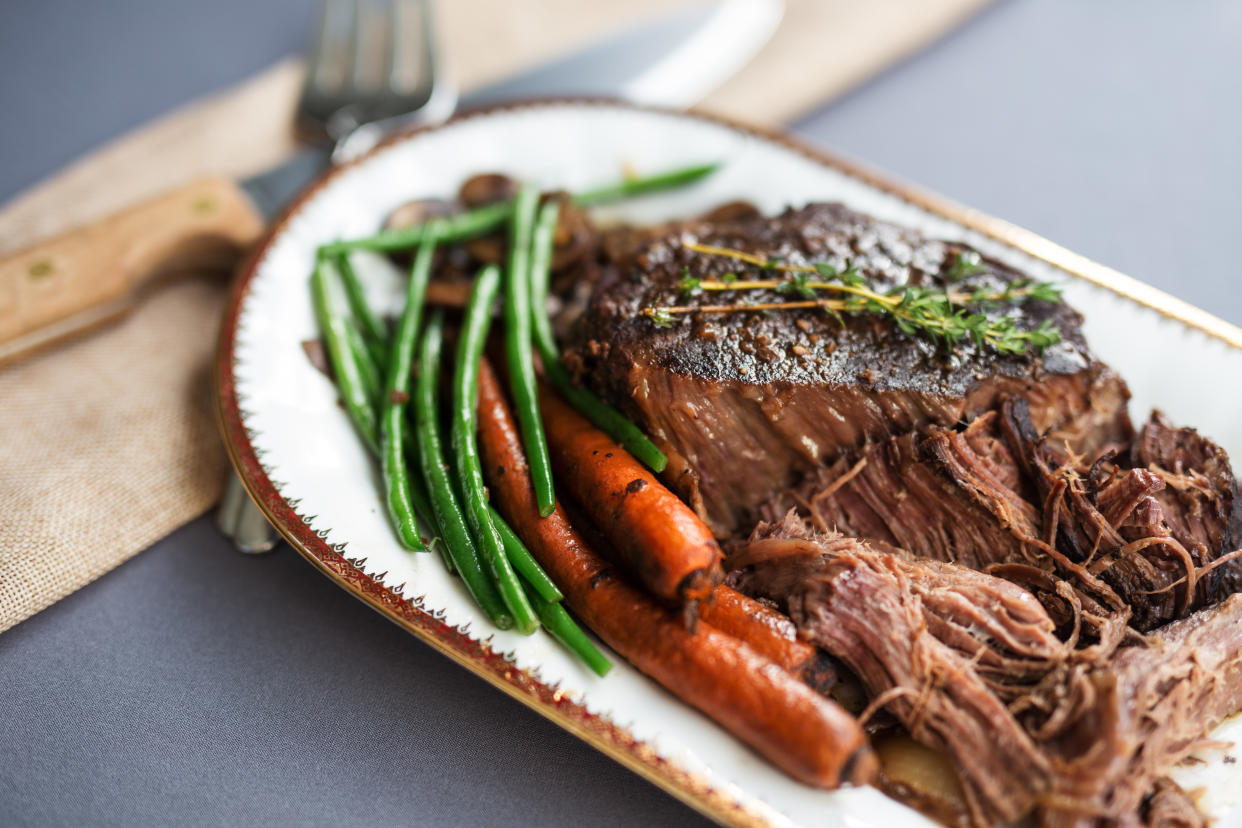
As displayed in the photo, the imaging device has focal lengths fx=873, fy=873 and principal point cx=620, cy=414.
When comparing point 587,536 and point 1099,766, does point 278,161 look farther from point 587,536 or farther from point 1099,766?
point 1099,766

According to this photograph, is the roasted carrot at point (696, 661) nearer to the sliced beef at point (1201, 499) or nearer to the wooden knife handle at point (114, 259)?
the sliced beef at point (1201, 499)

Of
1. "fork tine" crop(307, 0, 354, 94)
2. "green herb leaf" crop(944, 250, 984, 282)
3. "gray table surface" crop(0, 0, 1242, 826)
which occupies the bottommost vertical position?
"gray table surface" crop(0, 0, 1242, 826)

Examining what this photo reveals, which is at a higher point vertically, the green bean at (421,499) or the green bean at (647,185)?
the green bean at (647,185)

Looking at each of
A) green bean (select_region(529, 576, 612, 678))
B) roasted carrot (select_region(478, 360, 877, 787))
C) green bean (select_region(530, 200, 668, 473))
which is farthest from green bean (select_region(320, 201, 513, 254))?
green bean (select_region(529, 576, 612, 678))

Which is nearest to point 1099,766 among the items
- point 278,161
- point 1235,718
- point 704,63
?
point 1235,718

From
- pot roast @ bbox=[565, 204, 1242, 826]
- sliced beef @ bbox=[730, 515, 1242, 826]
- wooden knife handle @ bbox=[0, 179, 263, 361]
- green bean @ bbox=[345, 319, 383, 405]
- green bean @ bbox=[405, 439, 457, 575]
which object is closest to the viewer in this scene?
sliced beef @ bbox=[730, 515, 1242, 826]

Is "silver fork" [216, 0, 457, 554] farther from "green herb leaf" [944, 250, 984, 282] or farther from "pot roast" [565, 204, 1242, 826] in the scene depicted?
"green herb leaf" [944, 250, 984, 282]

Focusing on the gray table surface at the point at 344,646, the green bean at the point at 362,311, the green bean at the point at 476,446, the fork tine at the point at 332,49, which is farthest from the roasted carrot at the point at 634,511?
the fork tine at the point at 332,49
